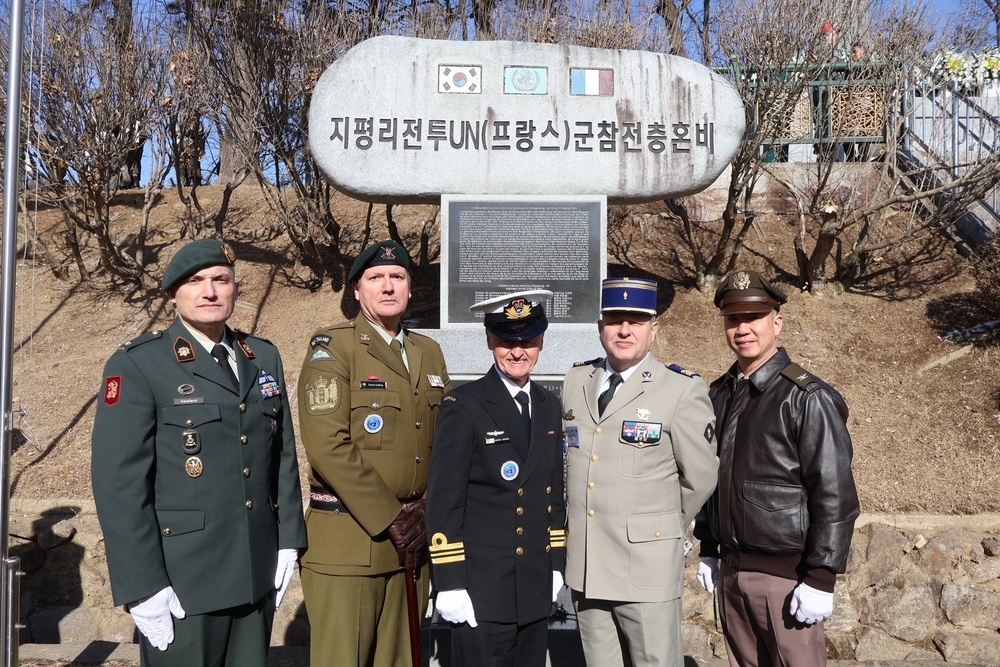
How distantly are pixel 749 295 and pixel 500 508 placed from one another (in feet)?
3.66

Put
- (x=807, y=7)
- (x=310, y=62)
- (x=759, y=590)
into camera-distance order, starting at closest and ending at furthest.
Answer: (x=759, y=590), (x=807, y=7), (x=310, y=62)

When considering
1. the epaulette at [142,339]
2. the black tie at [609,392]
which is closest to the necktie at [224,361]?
the epaulette at [142,339]

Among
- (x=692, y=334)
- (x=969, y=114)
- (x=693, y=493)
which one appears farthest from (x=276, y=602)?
(x=969, y=114)

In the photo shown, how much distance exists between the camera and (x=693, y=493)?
2.85 metres

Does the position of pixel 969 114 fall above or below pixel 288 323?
above

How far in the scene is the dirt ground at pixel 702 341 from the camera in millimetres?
6352

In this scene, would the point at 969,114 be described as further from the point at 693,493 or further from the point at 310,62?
the point at 693,493

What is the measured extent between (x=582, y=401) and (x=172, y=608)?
1.48 metres

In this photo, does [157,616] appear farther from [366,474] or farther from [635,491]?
[635,491]

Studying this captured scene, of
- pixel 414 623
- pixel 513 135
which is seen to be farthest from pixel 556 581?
→ pixel 513 135

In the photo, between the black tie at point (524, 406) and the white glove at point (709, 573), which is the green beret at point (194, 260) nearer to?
the black tie at point (524, 406)

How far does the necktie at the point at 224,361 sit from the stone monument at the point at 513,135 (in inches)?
103

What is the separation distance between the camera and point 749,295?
2916 mm

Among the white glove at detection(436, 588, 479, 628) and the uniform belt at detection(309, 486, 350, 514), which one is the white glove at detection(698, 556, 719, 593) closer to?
the white glove at detection(436, 588, 479, 628)
